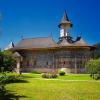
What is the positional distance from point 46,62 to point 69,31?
27.8 ft

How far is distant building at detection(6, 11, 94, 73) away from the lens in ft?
154

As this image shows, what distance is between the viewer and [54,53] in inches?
1907

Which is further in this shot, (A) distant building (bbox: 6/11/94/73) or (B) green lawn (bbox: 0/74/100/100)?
(A) distant building (bbox: 6/11/94/73)

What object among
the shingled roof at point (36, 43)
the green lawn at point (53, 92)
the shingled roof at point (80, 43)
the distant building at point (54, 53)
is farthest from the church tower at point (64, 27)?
the green lawn at point (53, 92)

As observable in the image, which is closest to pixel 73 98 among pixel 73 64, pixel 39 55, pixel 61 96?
pixel 61 96

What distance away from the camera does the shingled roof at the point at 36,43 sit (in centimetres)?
4938

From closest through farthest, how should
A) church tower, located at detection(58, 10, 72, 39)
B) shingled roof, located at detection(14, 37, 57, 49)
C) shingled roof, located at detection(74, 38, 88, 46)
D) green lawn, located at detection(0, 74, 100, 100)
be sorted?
green lawn, located at detection(0, 74, 100, 100) → shingled roof, located at detection(74, 38, 88, 46) → shingled roof, located at detection(14, 37, 57, 49) → church tower, located at detection(58, 10, 72, 39)

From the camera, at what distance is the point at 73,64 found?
46.8 metres

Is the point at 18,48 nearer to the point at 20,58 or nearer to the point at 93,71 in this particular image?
the point at 20,58

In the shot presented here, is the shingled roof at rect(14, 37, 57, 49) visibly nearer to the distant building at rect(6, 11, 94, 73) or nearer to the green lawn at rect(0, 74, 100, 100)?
the distant building at rect(6, 11, 94, 73)

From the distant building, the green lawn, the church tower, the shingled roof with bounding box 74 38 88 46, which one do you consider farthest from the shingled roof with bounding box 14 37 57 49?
the green lawn

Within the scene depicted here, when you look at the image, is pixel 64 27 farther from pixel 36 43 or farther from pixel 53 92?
pixel 53 92

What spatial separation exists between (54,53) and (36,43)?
5192 millimetres

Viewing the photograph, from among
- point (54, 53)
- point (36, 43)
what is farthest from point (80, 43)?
point (36, 43)
